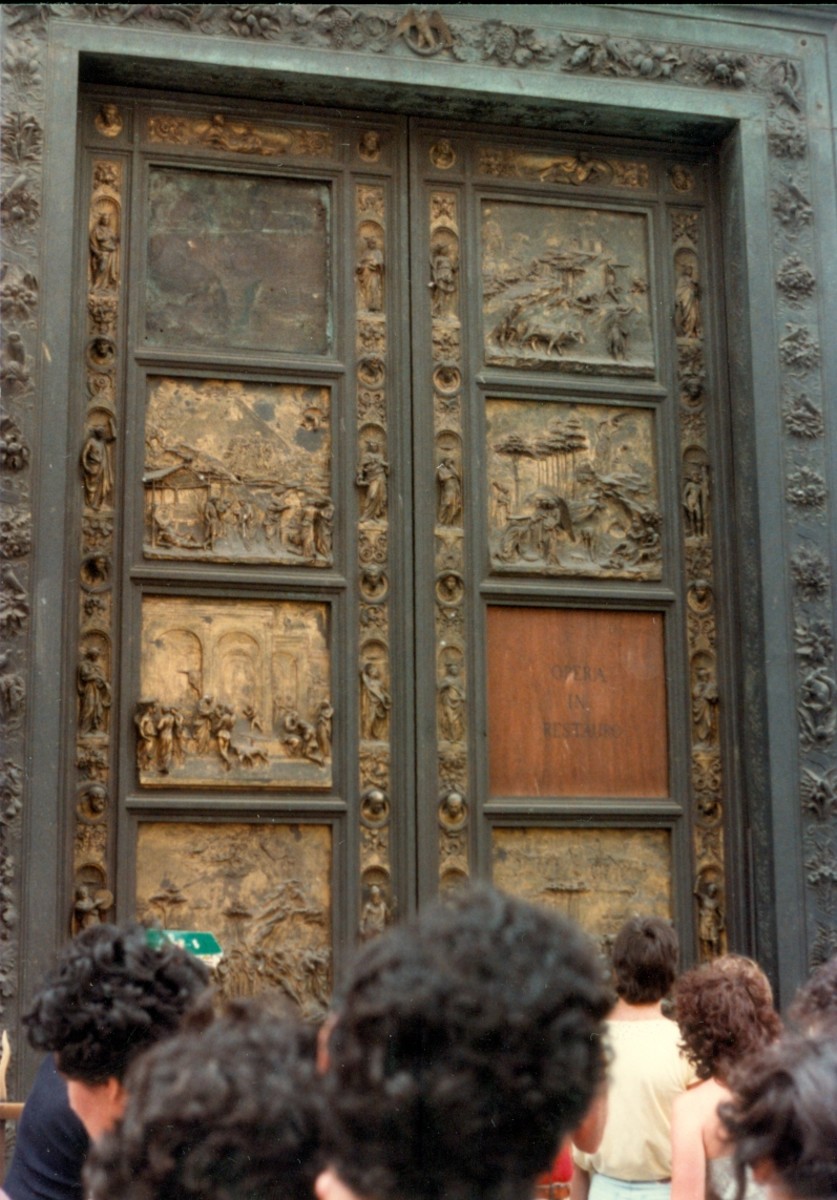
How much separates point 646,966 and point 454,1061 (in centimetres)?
362

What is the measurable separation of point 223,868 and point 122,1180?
23.4 feet

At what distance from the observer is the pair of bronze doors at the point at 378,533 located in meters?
9.30

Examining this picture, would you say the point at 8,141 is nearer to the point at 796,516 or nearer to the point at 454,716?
the point at 454,716

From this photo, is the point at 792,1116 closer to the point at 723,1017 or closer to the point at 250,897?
the point at 723,1017

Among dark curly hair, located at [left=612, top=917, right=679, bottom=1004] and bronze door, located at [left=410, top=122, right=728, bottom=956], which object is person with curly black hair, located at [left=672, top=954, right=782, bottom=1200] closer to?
dark curly hair, located at [left=612, top=917, right=679, bottom=1004]

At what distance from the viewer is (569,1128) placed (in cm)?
200

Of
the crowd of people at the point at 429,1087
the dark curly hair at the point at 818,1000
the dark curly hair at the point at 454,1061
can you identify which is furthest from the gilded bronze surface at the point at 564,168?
the dark curly hair at the point at 454,1061

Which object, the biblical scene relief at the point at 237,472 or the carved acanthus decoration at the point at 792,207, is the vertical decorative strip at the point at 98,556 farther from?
the carved acanthus decoration at the point at 792,207

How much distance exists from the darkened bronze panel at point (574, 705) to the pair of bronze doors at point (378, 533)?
0.06ft

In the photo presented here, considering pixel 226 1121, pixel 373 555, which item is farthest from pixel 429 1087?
pixel 373 555

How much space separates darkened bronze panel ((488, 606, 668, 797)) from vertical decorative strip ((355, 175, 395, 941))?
0.65 metres

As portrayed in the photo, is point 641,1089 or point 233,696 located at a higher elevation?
point 233,696

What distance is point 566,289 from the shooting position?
10352 mm

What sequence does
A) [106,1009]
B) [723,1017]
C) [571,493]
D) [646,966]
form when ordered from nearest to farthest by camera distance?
[106,1009]
[723,1017]
[646,966]
[571,493]
